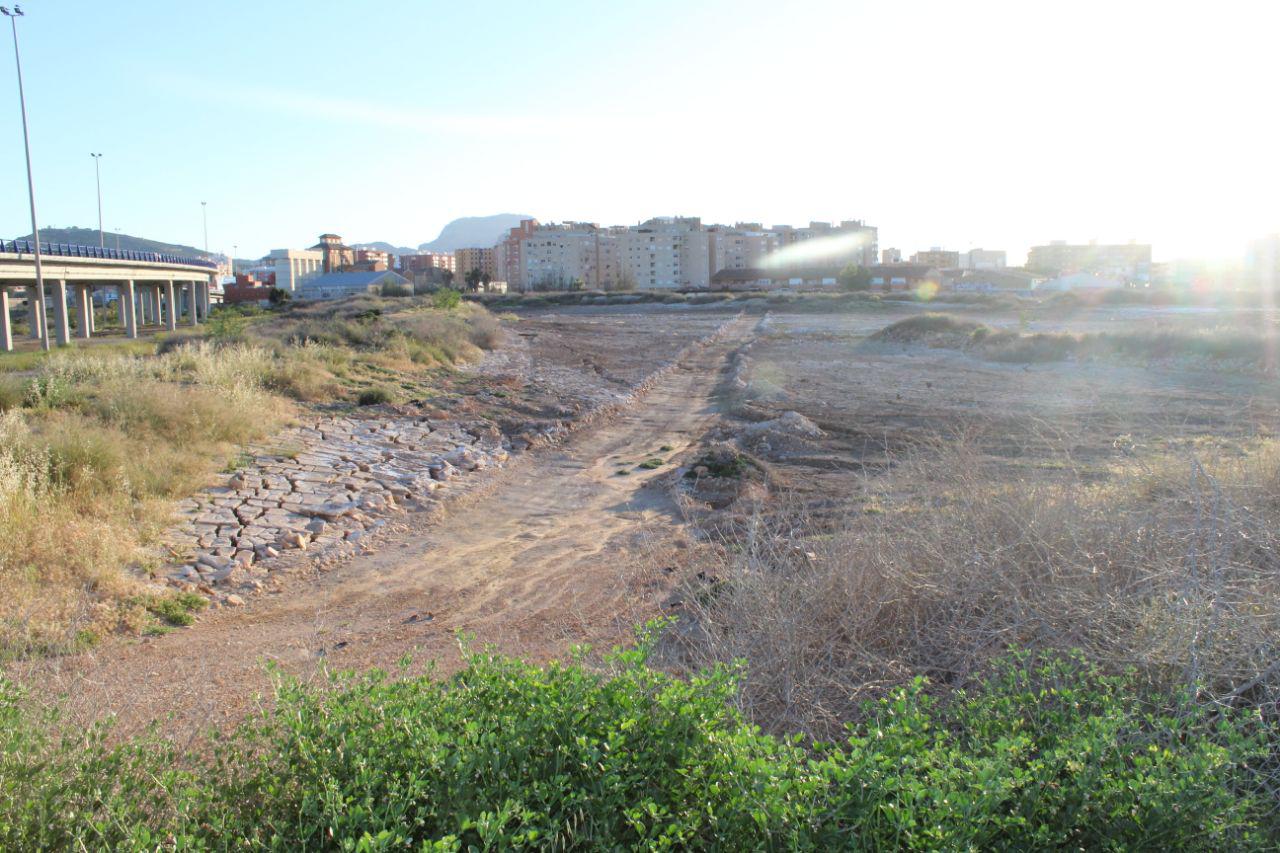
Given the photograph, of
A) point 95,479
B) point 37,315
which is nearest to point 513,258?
point 37,315

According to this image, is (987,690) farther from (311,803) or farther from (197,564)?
(197,564)

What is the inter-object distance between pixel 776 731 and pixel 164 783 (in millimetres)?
2562

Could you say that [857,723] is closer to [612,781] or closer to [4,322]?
[612,781]

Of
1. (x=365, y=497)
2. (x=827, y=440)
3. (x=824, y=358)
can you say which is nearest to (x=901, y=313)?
(x=824, y=358)

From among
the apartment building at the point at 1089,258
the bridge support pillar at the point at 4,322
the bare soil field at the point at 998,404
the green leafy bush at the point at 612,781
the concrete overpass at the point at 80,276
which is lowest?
the bare soil field at the point at 998,404

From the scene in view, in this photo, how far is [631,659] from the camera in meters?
3.54

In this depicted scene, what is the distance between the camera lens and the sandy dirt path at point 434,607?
17.2 feet

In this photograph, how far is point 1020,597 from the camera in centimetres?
448

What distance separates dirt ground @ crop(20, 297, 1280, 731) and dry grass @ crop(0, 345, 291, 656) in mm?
580

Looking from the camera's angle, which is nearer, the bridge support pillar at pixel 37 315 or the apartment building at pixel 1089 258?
the bridge support pillar at pixel 37 315

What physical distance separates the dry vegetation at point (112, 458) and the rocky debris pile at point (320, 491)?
38 cm

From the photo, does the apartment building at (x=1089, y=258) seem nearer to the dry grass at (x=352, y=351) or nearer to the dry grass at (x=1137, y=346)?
the dry grass at (x=1137, y=346)

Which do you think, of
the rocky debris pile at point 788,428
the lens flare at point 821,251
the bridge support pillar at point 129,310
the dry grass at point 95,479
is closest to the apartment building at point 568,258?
the lens flare at point 821,251

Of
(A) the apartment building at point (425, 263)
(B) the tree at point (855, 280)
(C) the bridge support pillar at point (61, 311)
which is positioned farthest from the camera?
(A) the apartment building at point (425, 263)
